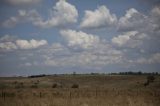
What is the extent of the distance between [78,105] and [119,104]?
4116mm

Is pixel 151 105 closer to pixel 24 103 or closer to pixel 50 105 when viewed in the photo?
pixel 50 105

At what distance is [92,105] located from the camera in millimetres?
29484

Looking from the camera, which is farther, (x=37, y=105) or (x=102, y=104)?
(x=102, y=104)

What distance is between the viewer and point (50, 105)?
95.6ft

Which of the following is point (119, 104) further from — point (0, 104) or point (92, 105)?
point (0, 104)

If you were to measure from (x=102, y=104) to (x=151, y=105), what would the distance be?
458cm

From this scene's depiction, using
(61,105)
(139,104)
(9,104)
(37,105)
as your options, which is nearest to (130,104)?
(139,104)

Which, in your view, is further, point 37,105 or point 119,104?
point 119,104

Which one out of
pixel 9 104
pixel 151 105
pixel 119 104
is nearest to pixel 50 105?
pixel 9 104

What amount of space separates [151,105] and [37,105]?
1059 cm

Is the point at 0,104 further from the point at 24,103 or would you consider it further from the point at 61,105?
the point at 61,105

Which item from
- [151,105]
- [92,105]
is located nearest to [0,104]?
[92,105]

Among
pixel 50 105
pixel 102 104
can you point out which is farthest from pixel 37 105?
pixel 102 104

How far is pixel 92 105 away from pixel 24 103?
628cm
